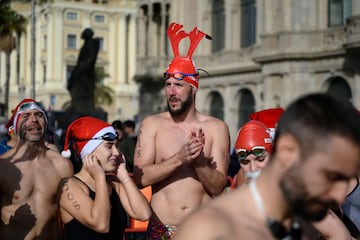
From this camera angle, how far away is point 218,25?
3884 cm

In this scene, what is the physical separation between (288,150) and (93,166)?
272cm

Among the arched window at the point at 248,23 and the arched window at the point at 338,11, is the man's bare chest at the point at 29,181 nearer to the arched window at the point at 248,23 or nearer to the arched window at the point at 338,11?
the arched window at the point at 338,11

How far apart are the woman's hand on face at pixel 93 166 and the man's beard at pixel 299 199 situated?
2.66 m

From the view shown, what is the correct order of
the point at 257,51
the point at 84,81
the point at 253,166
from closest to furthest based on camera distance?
1. the point at 253,166
2. the point at 84,81
3. the point at 257,51

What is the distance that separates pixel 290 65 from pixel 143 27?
1694 cm

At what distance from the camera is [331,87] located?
98.9ft

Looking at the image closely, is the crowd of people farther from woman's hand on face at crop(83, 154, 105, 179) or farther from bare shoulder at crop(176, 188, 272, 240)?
bare shoulder at crop(176, 188, 272, 240)

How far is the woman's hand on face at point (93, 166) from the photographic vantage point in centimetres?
479

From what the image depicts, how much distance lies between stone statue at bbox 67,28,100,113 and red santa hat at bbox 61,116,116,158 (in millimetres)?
22772

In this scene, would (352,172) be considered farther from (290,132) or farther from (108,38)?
(108,38)

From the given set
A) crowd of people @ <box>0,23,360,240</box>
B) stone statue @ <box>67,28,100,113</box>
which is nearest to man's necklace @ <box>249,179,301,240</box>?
crowd of people @ <box>0,23,360,240</box>

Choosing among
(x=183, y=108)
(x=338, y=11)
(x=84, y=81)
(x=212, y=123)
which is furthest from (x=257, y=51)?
(x=183, y=108)

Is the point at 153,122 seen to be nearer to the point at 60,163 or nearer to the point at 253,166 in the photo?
the point at 60,163

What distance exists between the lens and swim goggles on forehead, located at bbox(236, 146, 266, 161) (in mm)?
4305
